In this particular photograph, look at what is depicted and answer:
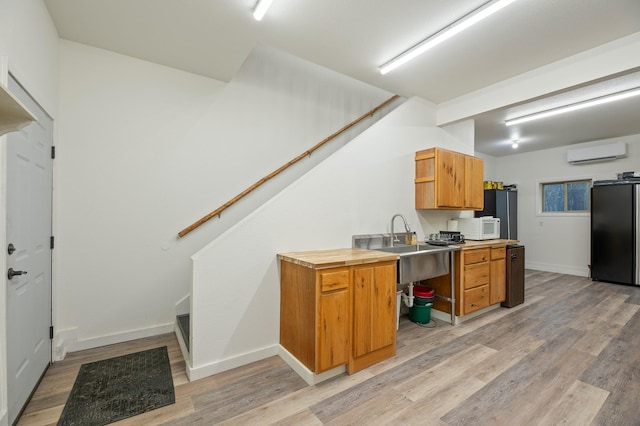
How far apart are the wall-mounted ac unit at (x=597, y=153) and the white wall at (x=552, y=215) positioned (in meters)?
0.20

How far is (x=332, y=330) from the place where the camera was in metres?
2.19

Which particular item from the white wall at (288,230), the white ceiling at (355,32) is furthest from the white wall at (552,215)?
the white wall at (288,230)

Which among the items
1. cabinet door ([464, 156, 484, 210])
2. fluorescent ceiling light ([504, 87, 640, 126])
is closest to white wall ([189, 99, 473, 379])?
cabinet door ([464, 156, 484, 210])

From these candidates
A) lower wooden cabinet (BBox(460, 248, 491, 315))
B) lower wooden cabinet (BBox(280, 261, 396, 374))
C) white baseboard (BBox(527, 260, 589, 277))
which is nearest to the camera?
lower wooden cabinet (BBox(280, 261, 396, 374))

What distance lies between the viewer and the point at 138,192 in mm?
2881

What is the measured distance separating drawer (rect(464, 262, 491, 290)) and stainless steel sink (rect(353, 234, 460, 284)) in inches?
13.4

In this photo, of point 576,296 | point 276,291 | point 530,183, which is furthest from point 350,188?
point 530,183

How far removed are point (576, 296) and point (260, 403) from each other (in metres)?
5.18

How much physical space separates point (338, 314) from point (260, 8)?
2.39 meters

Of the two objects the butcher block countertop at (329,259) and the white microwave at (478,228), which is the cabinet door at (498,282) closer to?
the white microwave at (478,228)

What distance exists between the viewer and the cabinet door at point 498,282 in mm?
3737

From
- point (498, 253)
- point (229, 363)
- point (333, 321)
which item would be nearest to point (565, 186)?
point (498, 253)

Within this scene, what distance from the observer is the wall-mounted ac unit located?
5.44 m

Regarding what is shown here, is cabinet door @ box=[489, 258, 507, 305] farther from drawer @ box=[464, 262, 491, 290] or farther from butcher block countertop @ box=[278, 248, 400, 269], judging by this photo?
butcher block countertop @ box=[278, 248, 400, 269]
